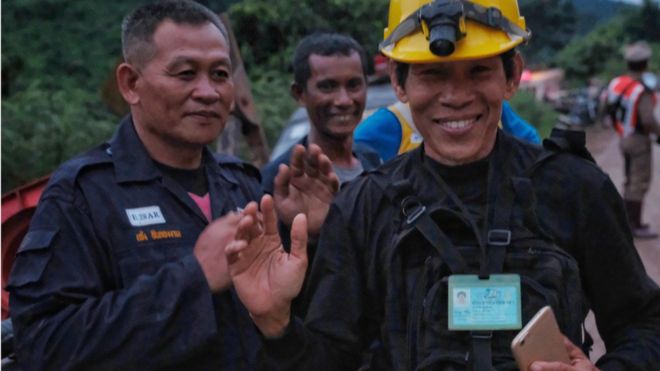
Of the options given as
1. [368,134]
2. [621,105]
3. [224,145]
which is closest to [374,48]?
[621,105]

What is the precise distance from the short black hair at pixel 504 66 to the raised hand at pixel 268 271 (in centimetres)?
50

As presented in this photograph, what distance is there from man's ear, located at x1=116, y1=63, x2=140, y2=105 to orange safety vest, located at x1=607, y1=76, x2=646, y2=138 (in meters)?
8.26

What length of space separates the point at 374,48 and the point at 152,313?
13452 millimetres

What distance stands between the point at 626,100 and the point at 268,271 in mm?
8620

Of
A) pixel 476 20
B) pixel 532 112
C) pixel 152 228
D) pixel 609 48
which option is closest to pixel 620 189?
pixel 532 112

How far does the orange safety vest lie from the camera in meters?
10.2

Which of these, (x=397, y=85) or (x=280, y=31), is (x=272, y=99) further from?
(x=397, y=85)

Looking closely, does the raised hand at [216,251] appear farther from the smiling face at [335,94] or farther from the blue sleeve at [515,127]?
the blue sleeve at [515,127]

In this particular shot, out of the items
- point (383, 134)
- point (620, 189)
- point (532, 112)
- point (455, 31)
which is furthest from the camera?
point (532, 112)

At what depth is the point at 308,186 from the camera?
9.80 feet

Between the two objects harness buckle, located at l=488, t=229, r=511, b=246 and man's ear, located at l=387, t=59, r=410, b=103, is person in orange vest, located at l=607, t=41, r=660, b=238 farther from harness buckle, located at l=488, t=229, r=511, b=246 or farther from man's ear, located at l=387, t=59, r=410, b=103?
harness buckle, located at l=488, t=229, r=511, b=246

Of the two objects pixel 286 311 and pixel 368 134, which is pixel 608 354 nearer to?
pixel 286 311

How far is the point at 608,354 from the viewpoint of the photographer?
7.70 feet

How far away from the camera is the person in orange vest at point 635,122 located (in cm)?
1014
